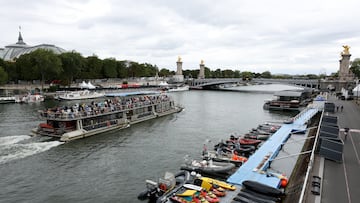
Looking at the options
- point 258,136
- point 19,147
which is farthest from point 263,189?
point 19,147

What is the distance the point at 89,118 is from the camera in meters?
41.4

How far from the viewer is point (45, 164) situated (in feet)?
90.4

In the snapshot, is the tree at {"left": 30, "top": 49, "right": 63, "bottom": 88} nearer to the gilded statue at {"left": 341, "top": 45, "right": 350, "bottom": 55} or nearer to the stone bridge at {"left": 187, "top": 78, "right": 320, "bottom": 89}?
the stone bridge at {"left": 187, "top": 78, "right": 320, "bottom": 89}

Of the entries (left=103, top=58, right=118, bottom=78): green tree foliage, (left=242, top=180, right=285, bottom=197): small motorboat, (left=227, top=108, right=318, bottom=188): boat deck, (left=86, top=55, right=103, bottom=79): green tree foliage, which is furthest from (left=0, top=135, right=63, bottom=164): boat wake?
(left=103, top=58, right=118, bottom=78): green tree foliage

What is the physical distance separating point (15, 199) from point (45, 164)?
23.7 ft

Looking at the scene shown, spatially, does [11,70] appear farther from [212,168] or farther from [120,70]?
[212,168]

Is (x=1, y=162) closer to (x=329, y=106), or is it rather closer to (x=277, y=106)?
(x=329, y=106)

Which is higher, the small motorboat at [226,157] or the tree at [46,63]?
the tree at [46,63]

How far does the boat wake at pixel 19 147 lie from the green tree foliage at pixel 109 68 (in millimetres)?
100791

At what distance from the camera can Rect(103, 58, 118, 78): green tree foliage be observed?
135125 mm

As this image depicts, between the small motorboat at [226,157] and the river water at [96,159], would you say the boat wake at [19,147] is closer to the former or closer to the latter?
the river water at [96,159]

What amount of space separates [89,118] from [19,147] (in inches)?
426

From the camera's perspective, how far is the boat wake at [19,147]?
29278 millimetres

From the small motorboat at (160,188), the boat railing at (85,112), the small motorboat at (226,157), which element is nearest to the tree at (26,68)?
the boat railing at (85,112)
